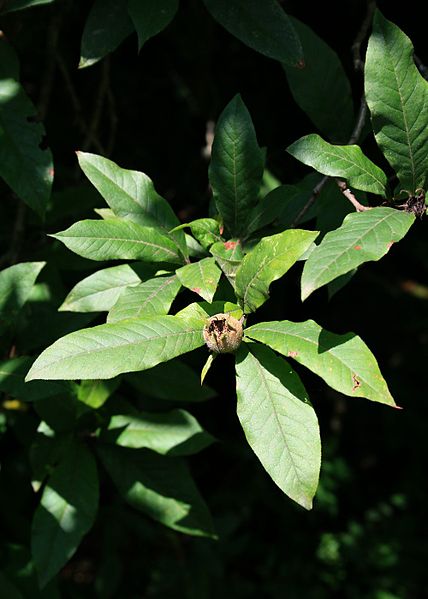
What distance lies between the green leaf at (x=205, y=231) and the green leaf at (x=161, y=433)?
1.59 feet

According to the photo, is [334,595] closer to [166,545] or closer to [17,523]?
[166,545]

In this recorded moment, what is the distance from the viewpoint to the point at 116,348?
1222mm

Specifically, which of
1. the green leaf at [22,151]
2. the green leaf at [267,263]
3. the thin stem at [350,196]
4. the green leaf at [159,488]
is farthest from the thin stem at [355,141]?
the green leaf at [159,488]

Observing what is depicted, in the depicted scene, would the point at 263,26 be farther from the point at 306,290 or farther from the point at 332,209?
the point at 306,290

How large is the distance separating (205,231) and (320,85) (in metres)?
0.53

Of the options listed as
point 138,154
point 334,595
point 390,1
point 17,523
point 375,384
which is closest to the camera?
point 375,384

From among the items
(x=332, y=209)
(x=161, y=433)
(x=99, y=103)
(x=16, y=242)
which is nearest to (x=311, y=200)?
(x=332, y=209)

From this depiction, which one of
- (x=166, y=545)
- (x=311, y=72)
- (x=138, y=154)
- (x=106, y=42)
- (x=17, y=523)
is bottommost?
(x=166, y=545)

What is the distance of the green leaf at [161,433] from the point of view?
5.72ft

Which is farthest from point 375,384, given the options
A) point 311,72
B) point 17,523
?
point 17,523

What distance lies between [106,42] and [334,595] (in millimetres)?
2709

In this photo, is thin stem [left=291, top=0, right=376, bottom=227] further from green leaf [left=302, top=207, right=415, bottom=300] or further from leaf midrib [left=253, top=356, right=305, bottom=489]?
leaf midrib [left=253, top=356, right=305, bottom=489]

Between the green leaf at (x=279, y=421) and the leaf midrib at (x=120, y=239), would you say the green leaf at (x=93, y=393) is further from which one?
the green leaf at (x=279, y=421)

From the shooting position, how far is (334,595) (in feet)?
11.0
